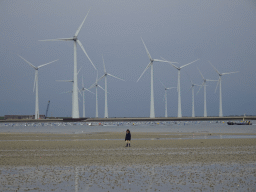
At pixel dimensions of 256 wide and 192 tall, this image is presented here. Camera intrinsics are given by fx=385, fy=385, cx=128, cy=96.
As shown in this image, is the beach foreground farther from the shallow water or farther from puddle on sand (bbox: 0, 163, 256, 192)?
the shallow water

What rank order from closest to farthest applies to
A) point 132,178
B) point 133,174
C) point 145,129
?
point 132,178 < point 133,174 < point 145,129

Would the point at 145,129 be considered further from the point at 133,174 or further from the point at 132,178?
the point at 132,178

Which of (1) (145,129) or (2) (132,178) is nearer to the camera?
(2) (132,178)

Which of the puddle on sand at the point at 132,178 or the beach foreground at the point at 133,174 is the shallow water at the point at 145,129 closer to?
the beach foreground at the point at 133,174

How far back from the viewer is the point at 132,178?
61.3 feet

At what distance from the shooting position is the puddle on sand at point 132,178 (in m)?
16.3

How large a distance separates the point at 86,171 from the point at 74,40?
10255 centimetres

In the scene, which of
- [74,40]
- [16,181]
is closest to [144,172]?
[16,181]

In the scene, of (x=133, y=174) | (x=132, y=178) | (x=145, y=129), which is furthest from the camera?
(x=145, y=129)

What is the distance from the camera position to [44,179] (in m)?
18.8

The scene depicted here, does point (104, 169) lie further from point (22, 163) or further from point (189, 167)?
point (22, 163)

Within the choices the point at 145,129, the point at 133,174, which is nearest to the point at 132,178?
the point at 133,174

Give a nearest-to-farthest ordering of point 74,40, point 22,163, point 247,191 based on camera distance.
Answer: point 247,191, point 22,163, point 74,40

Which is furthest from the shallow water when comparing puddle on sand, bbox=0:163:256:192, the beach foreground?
puddle on sand, bbox=0:163:256:192
